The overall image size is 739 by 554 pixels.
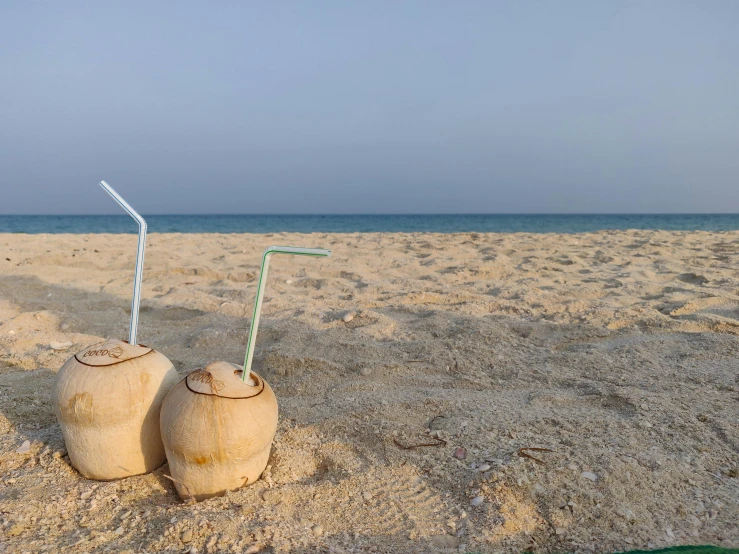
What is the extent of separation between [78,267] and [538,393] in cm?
477

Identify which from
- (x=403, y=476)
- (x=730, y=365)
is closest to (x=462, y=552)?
(x=403, y=476)

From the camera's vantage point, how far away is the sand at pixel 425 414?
4.75ft

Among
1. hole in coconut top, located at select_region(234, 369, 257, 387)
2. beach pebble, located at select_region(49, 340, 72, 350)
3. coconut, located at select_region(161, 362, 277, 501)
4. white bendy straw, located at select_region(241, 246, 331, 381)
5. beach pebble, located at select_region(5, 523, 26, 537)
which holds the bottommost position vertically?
beach pebble, located at select_region(5, 523, 26, 537)

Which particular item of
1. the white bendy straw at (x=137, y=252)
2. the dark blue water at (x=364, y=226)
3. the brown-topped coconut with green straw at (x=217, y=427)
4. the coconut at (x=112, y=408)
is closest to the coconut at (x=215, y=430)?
the brown-topped coconut with green straw at (x=217, y=427)

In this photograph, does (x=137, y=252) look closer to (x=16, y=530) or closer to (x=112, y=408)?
(x=112, y=408)

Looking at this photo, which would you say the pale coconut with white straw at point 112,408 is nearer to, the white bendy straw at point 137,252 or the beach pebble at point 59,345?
the white bendy straw at point 137,252

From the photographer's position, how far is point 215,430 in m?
1.48

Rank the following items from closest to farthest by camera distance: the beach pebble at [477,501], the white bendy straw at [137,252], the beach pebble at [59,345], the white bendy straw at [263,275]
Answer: the white bendy straw at [263,275]
the beach pebble at [477,501]
the white bendy straw at [137,252]
the beach pebble at [59,345]

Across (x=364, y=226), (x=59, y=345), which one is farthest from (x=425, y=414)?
(x=364, y=226)

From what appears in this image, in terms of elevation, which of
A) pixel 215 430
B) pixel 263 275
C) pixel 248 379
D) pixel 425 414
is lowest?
pixel 425 414

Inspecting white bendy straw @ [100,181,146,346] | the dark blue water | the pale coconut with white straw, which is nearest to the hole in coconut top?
the pale coconut with white straw

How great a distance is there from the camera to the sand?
1446 millimetres

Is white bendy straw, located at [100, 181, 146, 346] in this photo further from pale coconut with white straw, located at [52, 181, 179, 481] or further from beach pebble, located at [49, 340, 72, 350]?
beach pebble, located at [49, 340, 72, 350]

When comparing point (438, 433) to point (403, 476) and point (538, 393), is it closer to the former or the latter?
point (403, 476)
